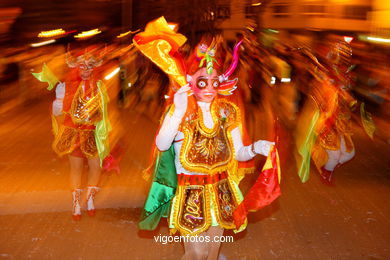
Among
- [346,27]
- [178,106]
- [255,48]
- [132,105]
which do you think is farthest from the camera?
[255,48]

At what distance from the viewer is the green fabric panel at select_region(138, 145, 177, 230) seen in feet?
12.6

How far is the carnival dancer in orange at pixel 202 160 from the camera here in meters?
3.67

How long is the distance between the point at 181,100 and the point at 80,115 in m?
2.36

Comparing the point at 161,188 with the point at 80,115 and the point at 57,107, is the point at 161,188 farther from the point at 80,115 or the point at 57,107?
the point at 57,107

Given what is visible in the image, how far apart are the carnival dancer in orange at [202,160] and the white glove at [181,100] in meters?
0.07

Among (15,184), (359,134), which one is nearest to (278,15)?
(359,134)

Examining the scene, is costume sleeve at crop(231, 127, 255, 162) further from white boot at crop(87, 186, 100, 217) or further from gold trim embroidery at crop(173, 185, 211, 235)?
white boot at crop(87, 186, 100, 217)

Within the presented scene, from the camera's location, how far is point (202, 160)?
370 cm

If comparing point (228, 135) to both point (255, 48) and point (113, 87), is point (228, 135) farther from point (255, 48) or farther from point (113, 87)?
point (255, 48)

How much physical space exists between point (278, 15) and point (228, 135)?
21085 millimetres

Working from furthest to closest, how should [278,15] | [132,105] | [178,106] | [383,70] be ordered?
[278,15]
[132,105]
[383,70]
[178,106]

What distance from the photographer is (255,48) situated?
802 inches

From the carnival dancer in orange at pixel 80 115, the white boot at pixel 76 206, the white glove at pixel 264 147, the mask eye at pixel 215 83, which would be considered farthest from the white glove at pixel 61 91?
the white glove at pixel 264 147

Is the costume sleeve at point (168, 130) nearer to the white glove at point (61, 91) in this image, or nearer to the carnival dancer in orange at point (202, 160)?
the carnival dancer in orange at point (202, 160)
